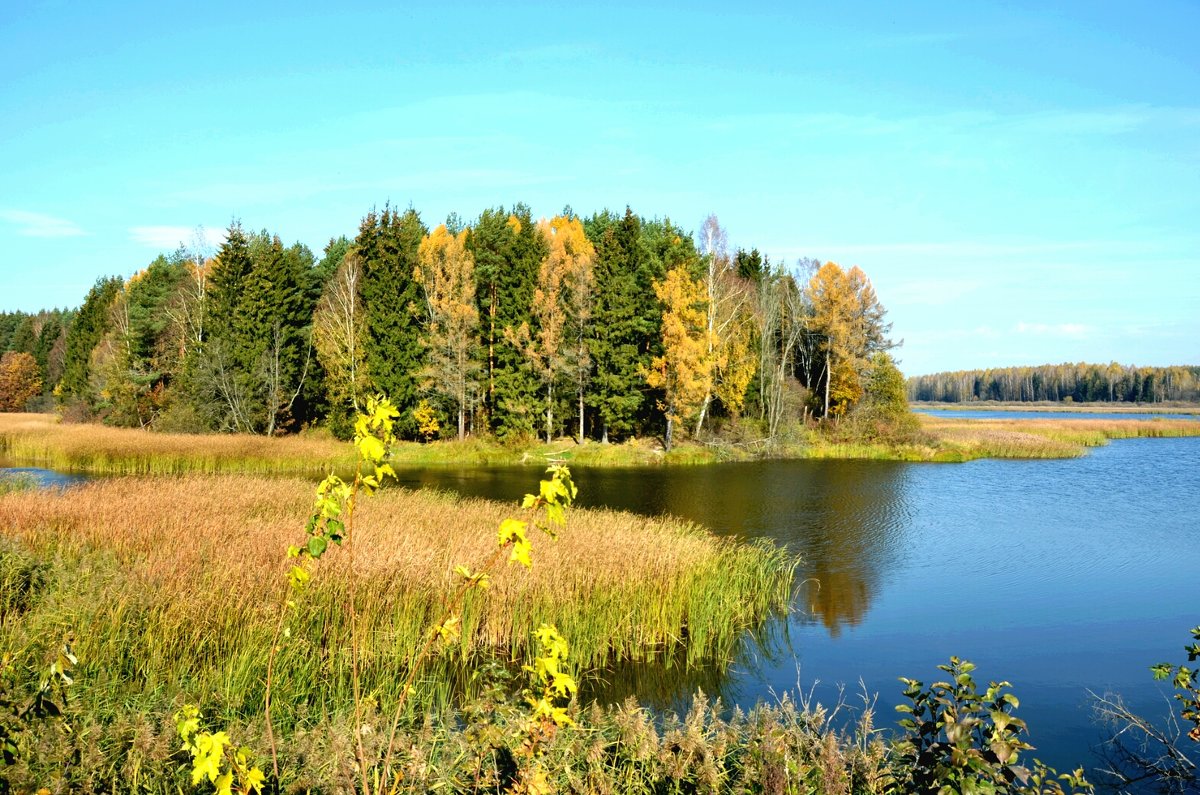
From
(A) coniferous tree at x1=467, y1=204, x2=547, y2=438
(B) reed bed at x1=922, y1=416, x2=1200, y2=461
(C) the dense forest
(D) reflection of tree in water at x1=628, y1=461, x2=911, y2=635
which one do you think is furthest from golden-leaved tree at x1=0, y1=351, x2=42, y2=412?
(B) reed bed at x1=922, y1=416, x2=1200, y2=461

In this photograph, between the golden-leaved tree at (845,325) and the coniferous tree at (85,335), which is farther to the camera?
the coniferous tree at (85,335)

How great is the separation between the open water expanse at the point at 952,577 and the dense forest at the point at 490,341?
6301 mm

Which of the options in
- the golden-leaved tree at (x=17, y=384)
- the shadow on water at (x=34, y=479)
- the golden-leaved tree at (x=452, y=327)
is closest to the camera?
the shadow on water at (x=34, y=479)

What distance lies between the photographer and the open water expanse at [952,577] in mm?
9328

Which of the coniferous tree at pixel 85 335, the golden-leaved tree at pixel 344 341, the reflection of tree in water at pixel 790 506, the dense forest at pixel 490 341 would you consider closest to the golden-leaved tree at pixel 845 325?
the dense forest at pixel 490 341

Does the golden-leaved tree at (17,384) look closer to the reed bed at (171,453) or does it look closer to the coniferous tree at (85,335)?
the coniferous tree at (85,335)

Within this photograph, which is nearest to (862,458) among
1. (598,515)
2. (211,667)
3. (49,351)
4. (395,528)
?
(598,515)

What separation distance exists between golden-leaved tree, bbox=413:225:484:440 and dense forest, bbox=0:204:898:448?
11 cm

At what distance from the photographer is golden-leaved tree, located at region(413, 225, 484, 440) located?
36.8m

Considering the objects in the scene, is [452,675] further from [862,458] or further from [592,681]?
[862,458]

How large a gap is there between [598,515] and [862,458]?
1112 inches

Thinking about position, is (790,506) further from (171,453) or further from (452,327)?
(171,453)

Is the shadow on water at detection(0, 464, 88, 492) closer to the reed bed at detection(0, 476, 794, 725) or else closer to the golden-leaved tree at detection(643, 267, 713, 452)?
the reed bed at detection(0, 476, 794, 725)

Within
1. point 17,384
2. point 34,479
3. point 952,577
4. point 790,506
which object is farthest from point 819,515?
point 17,384
